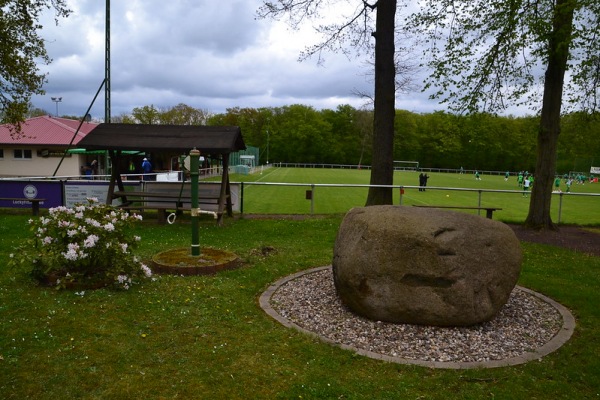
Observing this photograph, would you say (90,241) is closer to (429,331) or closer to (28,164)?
(429,331)

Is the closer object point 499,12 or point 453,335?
point 453,335

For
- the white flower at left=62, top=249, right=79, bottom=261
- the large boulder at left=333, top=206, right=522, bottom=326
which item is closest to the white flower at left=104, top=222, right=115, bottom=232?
the white flower at left=62, top=249, right=79, bottom=261

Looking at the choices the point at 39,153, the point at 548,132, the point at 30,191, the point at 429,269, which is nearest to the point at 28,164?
the point at 39,153

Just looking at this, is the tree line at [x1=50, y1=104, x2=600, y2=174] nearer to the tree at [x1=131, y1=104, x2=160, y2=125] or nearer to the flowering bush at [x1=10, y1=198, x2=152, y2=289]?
the tree at [x1=131, y1=104, x2=160, y2=125]

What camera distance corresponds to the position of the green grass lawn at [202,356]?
4086 millimetres

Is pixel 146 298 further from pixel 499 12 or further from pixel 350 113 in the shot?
pixel 350 113

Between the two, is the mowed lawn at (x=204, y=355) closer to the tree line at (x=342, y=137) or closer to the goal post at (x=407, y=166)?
the tree line at (x=342, y=137)

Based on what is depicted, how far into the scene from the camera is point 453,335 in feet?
17.9

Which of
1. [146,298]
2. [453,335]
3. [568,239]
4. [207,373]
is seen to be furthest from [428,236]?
[568,239]

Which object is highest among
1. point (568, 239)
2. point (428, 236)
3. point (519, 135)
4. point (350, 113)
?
point (350, 113)

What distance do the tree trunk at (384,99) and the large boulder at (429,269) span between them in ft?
23.7

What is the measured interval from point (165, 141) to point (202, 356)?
30.2ft

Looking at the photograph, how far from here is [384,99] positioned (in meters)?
12.6

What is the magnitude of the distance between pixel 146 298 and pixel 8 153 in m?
39.9
